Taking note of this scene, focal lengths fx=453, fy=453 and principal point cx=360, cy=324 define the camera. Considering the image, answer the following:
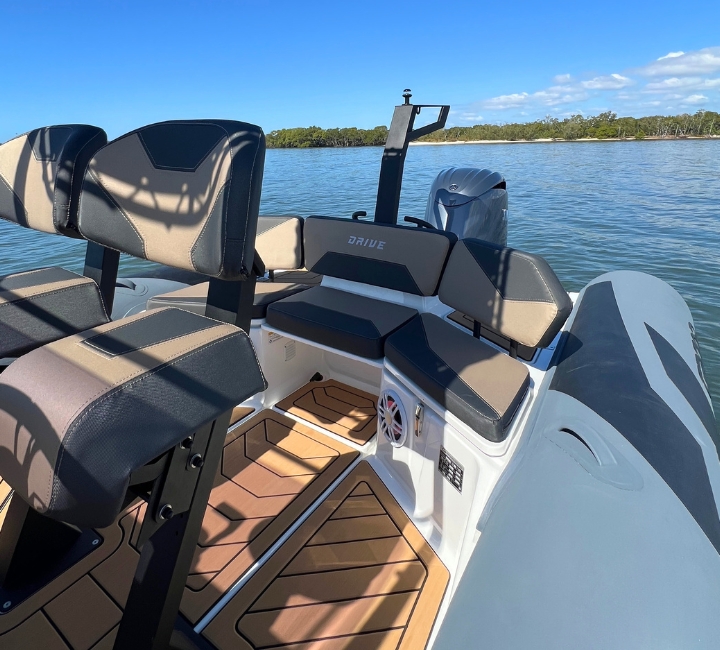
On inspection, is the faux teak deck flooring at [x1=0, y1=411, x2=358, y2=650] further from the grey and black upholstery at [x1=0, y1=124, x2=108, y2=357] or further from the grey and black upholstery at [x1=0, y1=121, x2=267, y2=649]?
the grey and black upholstery at [x1=0, y1=124, x2=108, y2=357]

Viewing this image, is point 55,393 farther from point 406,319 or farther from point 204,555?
point 406,319

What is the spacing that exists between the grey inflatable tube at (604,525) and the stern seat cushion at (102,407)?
0.63 metres

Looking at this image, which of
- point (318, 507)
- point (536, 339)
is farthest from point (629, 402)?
point (318, 507)

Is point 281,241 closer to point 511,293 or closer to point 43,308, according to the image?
point 511,293

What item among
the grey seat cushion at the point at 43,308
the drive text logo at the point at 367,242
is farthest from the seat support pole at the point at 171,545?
the drive text logo at the point at 367,242

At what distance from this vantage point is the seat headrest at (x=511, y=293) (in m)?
1.64

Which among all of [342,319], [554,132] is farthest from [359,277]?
[554,132]

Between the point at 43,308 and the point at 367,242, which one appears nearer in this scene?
the point at 43,308

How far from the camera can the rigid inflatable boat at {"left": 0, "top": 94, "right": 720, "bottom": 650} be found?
2.47 feet

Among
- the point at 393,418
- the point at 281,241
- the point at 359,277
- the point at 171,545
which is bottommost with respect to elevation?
the point at 393,418

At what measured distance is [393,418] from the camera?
6.21 ft

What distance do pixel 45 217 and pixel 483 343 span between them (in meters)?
1.56

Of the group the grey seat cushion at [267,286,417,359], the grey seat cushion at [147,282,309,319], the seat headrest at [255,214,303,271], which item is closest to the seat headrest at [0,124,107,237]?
the grey seat cushion at [147,282,309,319]

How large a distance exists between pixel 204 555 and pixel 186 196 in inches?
52.2
